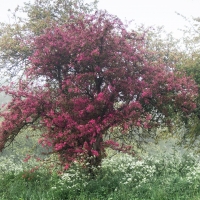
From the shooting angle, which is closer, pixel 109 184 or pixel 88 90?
pixel 109 184

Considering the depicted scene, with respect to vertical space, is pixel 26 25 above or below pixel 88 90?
above

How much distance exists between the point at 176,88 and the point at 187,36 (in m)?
9.89

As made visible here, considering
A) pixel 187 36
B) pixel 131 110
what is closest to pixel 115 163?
pixel 131 110

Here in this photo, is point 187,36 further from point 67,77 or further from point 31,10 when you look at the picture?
point 67,77

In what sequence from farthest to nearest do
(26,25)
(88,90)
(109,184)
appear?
1. (26,25)
2. (88,90)
3. (109,184)

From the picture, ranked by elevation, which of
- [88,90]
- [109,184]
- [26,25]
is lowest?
[109,184]

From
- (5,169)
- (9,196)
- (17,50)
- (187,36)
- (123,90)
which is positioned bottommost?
(9,196)

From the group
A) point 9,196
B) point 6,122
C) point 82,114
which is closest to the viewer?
point 9,196

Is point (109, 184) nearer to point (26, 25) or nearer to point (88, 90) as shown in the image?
point (88, 90)

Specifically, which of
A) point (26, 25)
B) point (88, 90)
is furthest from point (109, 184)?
point (26, 25)

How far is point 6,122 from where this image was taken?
1034 cm

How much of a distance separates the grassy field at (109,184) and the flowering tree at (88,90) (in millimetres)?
752

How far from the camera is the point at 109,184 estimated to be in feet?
29.8

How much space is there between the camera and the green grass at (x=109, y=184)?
820 centimetres
